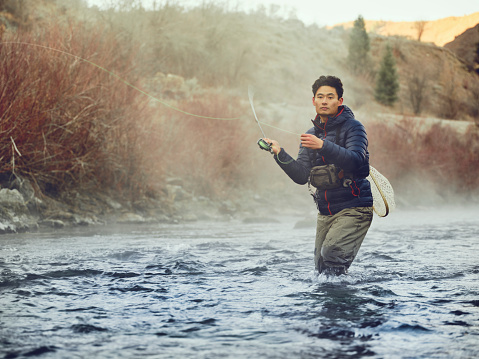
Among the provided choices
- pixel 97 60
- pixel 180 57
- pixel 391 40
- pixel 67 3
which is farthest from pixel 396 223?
pixel 391 40

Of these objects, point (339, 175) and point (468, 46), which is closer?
point (339, 175)

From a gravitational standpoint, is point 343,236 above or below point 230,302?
above

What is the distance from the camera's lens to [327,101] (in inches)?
204

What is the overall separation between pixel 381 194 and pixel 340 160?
0.85m

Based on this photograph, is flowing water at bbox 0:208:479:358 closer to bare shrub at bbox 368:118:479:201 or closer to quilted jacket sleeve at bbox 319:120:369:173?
quilted jacket sleeve at bbox 319:120:369:173

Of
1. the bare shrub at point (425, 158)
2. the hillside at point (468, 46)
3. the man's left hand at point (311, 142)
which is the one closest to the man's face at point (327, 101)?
the man's left hand at point (311, 142)

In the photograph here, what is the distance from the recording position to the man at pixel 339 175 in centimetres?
510

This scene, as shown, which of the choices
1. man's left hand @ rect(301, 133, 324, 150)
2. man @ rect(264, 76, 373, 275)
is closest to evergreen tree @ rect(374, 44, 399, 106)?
man @ rect(264, 76, 373, 275)

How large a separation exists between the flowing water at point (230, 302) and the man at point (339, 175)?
40cm

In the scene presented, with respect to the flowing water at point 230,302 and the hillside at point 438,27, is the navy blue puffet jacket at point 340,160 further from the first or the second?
the hillside at point 438,27

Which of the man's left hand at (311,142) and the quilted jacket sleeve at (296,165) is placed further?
the quilted jacket sleeve at (296,165)

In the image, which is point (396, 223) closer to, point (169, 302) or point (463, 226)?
point (463, 226)

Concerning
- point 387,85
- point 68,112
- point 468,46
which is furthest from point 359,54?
point 68,112

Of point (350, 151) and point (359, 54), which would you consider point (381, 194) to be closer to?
point (350, 151)
